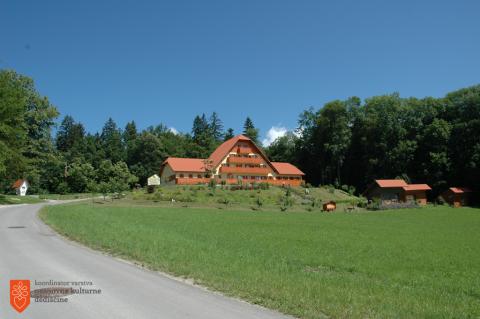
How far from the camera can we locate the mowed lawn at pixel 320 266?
9109mm

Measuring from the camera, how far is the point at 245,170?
7869 cm

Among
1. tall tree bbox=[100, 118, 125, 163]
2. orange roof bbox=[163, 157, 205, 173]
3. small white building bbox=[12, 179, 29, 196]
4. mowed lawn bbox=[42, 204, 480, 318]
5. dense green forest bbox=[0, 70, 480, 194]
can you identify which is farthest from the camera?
tall tree bbox=[100, 118, 125, 163]

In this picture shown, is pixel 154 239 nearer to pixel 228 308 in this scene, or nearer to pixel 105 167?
pixel 228 308

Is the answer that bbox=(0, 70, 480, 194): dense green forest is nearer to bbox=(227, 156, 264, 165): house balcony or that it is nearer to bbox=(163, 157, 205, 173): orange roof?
bbox=(163, 157, 205, 173): orange roof

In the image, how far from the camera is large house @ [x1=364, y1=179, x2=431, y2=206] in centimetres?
7056

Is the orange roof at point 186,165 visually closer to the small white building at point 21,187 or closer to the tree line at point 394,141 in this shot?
the tree line at point 394,141

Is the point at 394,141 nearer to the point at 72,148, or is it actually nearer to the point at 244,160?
the point at 244,160

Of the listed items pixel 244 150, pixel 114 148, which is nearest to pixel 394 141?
pixel 244 150

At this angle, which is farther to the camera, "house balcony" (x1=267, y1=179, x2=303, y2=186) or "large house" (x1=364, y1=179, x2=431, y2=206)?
"house balcony" (x1=267, y1=179, x2=303, y2=186)

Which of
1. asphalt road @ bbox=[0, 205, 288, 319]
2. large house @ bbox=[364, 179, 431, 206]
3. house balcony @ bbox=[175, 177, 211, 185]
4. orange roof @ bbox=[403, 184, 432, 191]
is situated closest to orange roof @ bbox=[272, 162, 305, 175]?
house balcony @ bbox=[175, 177, 211, 185]

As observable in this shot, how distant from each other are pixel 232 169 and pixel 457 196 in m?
39.3

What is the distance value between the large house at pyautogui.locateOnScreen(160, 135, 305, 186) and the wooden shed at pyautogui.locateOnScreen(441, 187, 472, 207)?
1001 inches

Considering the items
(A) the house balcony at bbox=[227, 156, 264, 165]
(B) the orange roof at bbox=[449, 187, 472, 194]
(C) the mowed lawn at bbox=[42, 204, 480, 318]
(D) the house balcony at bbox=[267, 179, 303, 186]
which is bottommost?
(C) the mowed lawn at bbox=[42, 204, 480, 318]

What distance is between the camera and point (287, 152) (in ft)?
337
